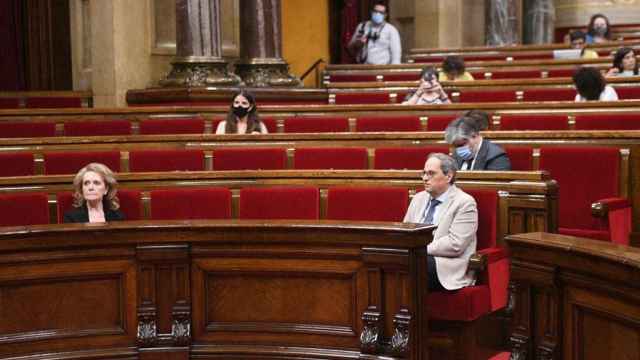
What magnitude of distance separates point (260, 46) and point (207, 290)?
5530 mm

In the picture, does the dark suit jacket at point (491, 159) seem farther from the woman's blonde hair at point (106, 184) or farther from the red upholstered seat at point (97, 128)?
the red upholstered seat at point (97, 128)

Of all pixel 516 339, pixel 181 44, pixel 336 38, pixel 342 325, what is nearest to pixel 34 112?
pixel 181 44

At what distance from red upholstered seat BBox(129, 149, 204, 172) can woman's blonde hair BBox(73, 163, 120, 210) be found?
3.42 feet

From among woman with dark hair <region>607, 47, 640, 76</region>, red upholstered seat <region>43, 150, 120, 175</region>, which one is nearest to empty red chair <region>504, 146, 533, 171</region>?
red upholstered seat <region>43, 150, 120, 175</region>

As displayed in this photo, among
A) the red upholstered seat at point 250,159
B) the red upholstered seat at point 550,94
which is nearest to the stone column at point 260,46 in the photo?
the red upholstered seat at point 550,94

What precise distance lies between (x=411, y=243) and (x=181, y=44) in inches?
209

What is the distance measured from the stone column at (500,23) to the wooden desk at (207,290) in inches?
437

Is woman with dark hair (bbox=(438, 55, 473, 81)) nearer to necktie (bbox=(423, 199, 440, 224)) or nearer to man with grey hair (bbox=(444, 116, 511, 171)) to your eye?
man with grey hair (bbox=(444, 116, 511, 171))

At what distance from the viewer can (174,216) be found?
495 centimetres

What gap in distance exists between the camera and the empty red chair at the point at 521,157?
5.38 m

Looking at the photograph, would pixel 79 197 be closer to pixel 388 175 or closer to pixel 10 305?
pixel 10 305

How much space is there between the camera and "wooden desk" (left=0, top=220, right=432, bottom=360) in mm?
3844

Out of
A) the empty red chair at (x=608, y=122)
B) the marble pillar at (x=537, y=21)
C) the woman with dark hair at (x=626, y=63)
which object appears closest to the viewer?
the empty red chair at (x=608, y=122)

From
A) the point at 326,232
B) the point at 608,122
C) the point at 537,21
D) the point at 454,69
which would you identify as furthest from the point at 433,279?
the point at 537,21
